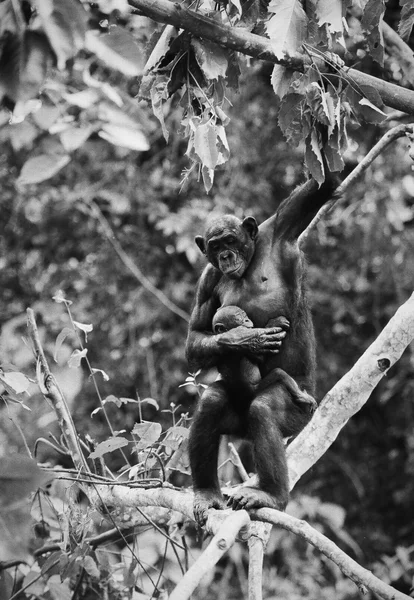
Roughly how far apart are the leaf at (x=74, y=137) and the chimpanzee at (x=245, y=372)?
2524 millimetres

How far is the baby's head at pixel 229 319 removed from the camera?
475 centimetres

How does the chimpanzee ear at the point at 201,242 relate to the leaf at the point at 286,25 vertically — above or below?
below

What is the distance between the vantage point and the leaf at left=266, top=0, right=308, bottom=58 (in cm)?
291

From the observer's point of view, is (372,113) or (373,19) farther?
(372,113)

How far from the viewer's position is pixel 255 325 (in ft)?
15.9

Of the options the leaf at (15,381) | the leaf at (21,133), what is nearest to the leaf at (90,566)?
the leaf at (15,381)

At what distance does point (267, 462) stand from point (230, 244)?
150 cm

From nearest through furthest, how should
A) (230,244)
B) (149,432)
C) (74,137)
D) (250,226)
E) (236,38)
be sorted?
(74,137)
(236,38)
(149,432)
(230,244)
(250,226)

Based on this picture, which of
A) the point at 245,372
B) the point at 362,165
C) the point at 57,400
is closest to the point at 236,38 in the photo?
the point at 362,165

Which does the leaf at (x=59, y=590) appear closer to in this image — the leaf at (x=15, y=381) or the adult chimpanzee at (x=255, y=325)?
the adult chimpanzee at (x=255, y=325)

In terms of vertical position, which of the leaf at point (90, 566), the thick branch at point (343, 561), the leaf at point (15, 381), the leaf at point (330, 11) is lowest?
the leaf at point (90, 566)

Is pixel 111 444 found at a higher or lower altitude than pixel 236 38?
lower

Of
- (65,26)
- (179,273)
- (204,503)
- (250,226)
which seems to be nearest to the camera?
(65,26)

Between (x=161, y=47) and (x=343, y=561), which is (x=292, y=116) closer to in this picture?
(x=161, y=47)
